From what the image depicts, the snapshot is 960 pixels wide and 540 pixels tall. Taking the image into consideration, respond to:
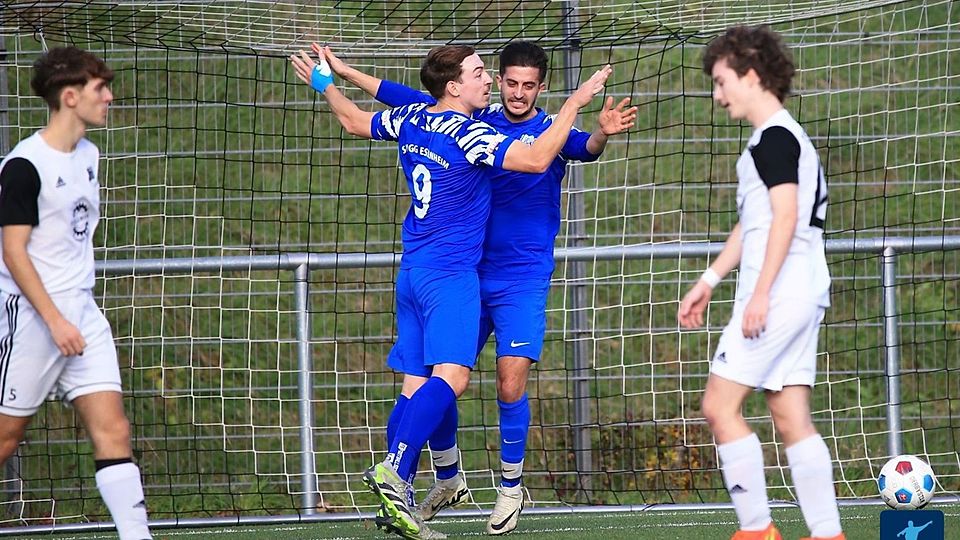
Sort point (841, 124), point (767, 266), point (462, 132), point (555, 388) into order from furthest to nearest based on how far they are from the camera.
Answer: point (841, 124) < point (555, 388) < point (462, 132) < point (767, 266)

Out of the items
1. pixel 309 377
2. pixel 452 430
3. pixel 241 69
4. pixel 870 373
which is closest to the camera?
pixel 452 430

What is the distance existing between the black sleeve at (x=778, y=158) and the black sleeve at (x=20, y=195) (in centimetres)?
235

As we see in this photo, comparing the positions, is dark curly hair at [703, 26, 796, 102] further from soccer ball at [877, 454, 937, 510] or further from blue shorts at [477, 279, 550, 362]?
soccer ball at [877, 454, 937, 510]

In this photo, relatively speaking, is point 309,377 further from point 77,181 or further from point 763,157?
point 763,157

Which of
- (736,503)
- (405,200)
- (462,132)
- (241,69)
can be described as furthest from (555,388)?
(736,503)

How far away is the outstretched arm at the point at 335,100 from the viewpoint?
618cm

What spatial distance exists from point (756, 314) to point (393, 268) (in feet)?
13.8

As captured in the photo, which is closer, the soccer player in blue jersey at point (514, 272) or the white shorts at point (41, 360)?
the white shorts at point (41, 360)

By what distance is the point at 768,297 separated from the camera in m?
4.30

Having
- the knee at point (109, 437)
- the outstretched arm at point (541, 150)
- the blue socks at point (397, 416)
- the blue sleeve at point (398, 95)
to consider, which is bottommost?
the blue socks at point (397, 416)

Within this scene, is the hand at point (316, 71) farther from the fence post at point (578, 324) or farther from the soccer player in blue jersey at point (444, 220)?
the fence post at point (578, 324)

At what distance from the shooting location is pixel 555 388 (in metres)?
9.68

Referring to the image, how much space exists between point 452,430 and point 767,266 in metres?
2.28

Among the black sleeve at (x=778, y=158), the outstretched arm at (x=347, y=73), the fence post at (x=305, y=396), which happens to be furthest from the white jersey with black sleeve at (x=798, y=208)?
the fence post at (x=305, y=396)
